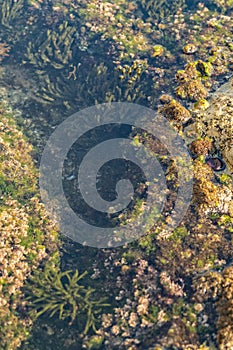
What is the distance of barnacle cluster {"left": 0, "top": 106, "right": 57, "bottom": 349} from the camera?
24.8 feet

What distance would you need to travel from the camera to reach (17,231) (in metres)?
8.41

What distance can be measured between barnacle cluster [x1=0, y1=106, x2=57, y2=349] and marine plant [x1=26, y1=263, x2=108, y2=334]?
26 cm

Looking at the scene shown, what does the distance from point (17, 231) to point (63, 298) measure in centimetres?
186

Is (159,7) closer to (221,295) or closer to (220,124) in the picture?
(220,124)

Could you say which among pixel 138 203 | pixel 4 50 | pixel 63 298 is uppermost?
pixel 138 203

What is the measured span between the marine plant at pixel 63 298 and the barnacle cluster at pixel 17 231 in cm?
26

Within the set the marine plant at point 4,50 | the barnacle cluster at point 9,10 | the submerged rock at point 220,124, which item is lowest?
the marine plant at point 4,50

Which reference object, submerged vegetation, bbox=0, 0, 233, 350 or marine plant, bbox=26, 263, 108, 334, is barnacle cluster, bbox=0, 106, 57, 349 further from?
marine plant, bbox=26, 263, 108, 334

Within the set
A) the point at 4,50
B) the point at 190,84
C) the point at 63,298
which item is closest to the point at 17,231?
the point at 63,298

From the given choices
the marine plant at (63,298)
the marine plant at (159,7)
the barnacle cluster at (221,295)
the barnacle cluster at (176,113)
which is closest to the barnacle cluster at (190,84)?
the barnacle cluster at (176,113)

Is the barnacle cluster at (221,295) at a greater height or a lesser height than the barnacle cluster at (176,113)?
lesser

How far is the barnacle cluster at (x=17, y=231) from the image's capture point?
7.55m

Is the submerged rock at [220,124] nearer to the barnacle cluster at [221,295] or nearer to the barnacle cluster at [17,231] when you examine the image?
the barnacle cluster at [221,295]

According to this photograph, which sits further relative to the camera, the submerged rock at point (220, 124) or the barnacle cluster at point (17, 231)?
the submerged rock at point (220, 124)
